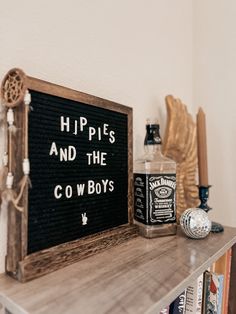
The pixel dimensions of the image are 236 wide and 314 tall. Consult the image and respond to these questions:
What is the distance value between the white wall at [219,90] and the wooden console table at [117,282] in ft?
1.43

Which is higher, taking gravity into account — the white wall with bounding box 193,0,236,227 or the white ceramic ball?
the white wall with bounding box 193,0,236,227

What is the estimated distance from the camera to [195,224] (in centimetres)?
56

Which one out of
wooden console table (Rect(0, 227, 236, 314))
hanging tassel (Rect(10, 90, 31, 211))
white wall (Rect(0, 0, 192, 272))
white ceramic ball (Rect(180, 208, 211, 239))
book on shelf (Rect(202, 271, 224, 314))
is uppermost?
white wall (Rect(0, 0, 192, 272))

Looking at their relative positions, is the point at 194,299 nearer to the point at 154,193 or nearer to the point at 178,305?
the point at 178,305

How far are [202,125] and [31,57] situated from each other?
471 millimetres

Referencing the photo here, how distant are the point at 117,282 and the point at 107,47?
491mm

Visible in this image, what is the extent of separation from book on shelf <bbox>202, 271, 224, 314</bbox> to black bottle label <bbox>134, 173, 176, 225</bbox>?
0.14m

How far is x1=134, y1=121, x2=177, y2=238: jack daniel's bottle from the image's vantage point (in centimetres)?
→ 54

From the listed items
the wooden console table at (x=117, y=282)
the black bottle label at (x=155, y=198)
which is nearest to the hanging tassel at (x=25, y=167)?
the wooden console table at (x=117, y=282)

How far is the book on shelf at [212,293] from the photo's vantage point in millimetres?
535

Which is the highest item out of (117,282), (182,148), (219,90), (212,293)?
(219,90)

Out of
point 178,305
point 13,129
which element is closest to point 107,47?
point 13,129

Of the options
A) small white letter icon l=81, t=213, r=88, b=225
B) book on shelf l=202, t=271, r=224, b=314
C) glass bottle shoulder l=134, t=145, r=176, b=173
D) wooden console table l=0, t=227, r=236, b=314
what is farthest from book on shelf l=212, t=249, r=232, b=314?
small white letter icon l=81, t=213, r=88, b=225

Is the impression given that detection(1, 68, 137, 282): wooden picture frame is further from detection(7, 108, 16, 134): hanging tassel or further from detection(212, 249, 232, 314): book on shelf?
detection(212, 249, 232, 314): book on shelf
